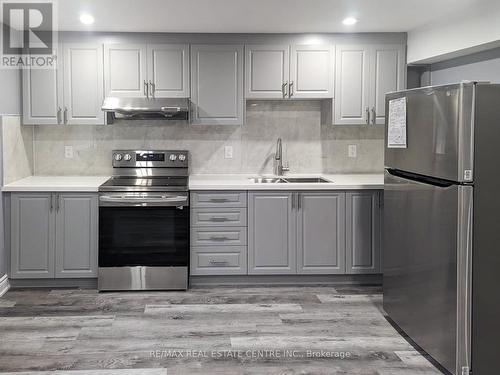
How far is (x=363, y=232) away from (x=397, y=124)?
1413 millimetres

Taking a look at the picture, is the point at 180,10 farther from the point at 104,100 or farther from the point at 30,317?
the point at 30,317

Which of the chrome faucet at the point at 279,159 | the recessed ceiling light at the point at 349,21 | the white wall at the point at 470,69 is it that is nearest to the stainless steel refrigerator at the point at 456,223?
the white wall at the point at 470,69

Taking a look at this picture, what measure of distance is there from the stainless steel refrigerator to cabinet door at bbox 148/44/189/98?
2.17 m

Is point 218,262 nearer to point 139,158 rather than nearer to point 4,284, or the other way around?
point 139,158

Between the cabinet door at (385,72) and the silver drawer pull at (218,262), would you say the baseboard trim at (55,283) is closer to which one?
the silver drawer pull at (218,262)

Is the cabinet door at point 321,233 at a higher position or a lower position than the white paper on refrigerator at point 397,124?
lower

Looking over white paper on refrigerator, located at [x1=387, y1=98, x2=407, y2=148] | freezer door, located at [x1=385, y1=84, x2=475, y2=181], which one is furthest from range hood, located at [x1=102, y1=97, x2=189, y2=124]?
freezer door, located at [x1=385, y1=84, x2=475, y2=181]

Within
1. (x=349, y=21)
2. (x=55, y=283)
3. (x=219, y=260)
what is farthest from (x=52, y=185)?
(x=349, y=21)

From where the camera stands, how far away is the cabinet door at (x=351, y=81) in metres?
5.30

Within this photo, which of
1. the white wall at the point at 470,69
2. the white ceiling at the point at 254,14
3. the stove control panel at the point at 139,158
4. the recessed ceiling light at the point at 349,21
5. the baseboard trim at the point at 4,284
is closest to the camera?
the white ceiling at the point at 254,14

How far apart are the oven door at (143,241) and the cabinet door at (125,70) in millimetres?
951

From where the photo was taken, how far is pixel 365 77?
531 cm

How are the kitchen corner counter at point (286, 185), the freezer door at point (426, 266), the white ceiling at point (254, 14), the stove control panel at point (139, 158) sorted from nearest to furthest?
1. the freezer door at point (426, 266)
2. the white ceiling at point (254, 14)
3. the kitchen corner counter at point (286, 185)
4. the stove control panel at point (139, 158)

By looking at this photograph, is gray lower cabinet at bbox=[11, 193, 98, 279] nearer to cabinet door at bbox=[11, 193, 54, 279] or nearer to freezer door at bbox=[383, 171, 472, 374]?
cabinet door at bbox=[11, 193, 54, 279]
